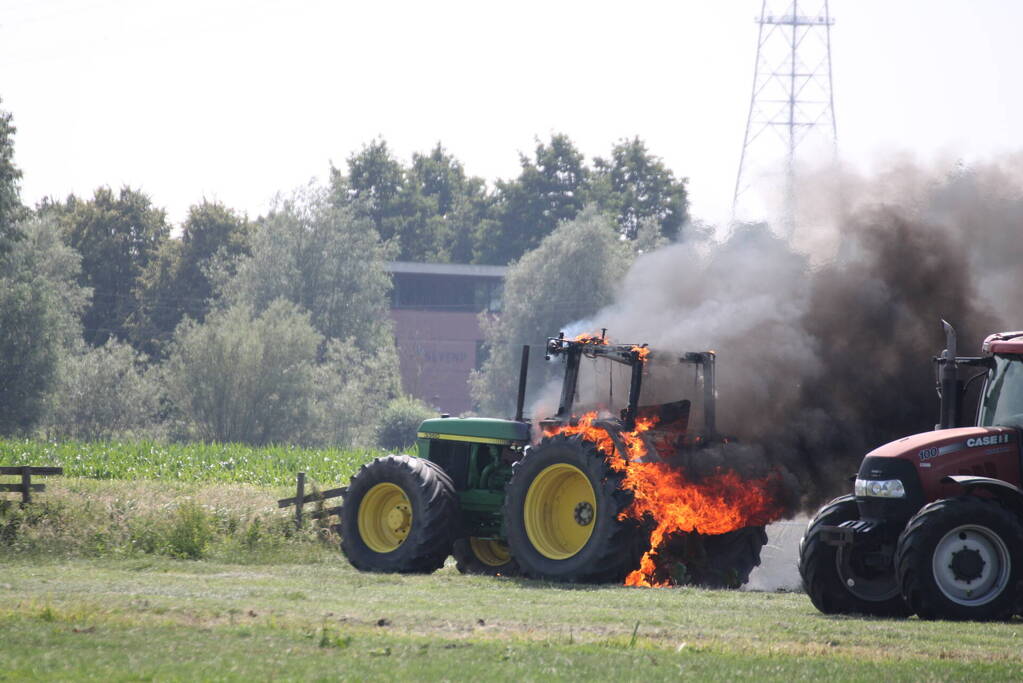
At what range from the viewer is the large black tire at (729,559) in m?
18.2

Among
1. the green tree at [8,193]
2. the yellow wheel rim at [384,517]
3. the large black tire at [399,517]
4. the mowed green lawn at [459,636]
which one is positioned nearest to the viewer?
the mowed green lawn at [459,636]

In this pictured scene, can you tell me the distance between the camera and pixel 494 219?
357 ft

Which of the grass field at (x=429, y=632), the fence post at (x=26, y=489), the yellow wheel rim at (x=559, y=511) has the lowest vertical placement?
the grass field at (x=429, y=632)

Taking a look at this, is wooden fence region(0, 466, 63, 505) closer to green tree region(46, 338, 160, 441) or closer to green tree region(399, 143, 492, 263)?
green tree region(46, 338, 160, 441)

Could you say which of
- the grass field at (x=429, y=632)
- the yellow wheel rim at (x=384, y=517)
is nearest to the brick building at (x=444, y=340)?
the yellow wheel rim at (x=384, y=517)

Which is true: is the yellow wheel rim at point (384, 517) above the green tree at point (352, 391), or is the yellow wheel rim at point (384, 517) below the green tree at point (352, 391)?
below

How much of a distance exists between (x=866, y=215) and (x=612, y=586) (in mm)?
6924

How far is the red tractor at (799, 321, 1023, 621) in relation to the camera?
43.7 ft

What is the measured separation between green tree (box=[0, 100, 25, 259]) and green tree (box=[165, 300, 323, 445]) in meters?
15.4

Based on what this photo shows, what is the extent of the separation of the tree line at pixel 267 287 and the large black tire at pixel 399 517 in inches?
1456

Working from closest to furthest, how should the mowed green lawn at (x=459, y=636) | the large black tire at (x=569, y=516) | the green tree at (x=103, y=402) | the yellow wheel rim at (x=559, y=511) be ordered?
1. the mowed green lawn at (x=459, y=636)
2. the large black tire at (x=569, y=516)
3. the yellow wheel rim at (x=559, y=511)
4. the green tree at (x=103, y=402)

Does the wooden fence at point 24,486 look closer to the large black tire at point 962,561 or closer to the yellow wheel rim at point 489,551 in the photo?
the yellow wheel rim at point 489,551

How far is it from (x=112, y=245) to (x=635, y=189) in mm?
35957

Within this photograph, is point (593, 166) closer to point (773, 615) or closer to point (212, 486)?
point (212, 486)
